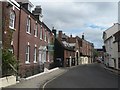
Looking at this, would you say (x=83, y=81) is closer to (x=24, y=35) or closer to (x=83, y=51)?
(x=24, y=35)

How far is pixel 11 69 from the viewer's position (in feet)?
68.1

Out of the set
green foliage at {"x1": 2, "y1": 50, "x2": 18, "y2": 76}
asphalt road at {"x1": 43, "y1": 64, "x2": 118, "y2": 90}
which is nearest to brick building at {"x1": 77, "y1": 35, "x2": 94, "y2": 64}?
asphalt road at {"x1": 43, "y1": 64, "x2": 118, "y2": 90}

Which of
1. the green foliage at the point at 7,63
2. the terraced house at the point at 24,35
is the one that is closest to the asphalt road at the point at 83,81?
the green foliage at the point at 7,63

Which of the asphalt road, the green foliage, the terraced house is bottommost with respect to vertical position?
the asphalt road

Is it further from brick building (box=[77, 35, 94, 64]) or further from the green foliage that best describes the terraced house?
brick building (box=[77, 35, 94, 64])

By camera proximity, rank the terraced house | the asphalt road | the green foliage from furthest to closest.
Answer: the terraced house
the asphalt road
the green foliage

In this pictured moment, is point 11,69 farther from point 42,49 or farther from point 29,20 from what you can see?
point 42,49

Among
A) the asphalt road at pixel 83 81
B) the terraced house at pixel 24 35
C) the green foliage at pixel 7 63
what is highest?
the terraced house at pixel 24 35

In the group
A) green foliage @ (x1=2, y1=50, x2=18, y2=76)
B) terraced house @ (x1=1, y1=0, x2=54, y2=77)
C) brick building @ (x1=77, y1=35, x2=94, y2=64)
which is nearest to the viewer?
green foliage @ (x1=2, y1=50, x2=18, y2=76)

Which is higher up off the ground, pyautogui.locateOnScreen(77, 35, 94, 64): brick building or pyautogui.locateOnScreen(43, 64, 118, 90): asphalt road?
pyautogui.locateOnScreen(77, 35, 94, 64): brick building

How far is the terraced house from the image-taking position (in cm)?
2311

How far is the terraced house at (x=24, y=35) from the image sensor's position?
2311 cm

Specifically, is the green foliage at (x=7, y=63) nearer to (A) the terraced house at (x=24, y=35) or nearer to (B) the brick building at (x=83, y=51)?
(A) the terraced house at (x=24, y=35)

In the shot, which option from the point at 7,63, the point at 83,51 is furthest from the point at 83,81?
the point at 83,51
